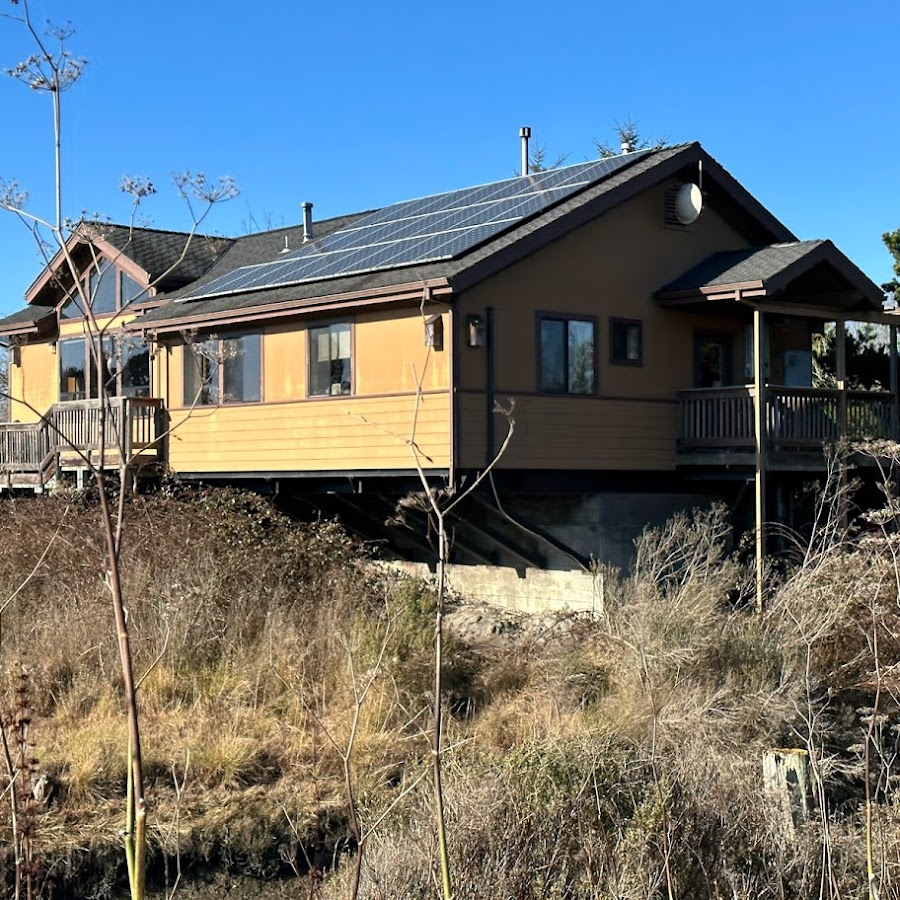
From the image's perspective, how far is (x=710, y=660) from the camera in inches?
529

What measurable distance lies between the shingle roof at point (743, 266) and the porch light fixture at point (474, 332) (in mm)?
3663

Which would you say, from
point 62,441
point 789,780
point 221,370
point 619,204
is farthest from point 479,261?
point 789,780

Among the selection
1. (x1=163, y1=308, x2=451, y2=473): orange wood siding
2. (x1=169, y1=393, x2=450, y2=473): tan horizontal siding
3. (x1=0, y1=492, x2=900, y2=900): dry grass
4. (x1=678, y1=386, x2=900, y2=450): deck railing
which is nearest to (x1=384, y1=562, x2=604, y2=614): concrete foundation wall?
(x1=0, y1=492, x2=900, y2=900): dry grass

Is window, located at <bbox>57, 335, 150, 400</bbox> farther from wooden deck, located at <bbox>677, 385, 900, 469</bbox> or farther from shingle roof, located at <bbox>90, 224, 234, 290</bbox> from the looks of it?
wooden deck, located at <bbox>677, 385, 900, 469</bbox>

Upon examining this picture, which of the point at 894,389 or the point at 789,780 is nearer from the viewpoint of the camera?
the point at 789,780

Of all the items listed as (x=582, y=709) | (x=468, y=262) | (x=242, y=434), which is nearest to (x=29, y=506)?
(x=242, y=434)

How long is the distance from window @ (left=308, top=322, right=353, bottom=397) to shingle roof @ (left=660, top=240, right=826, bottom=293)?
490cm

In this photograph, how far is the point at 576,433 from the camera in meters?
17.6

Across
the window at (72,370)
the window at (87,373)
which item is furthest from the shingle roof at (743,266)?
the window at (72,370)

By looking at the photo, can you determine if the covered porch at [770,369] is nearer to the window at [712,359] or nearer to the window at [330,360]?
the window at [712,359]

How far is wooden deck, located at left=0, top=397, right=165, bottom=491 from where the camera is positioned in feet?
66.8

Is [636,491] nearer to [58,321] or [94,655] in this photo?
[94,655]

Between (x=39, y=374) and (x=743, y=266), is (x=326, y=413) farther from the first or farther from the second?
(x=39, y=374)

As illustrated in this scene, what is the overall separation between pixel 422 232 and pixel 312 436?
3644 millimetres
